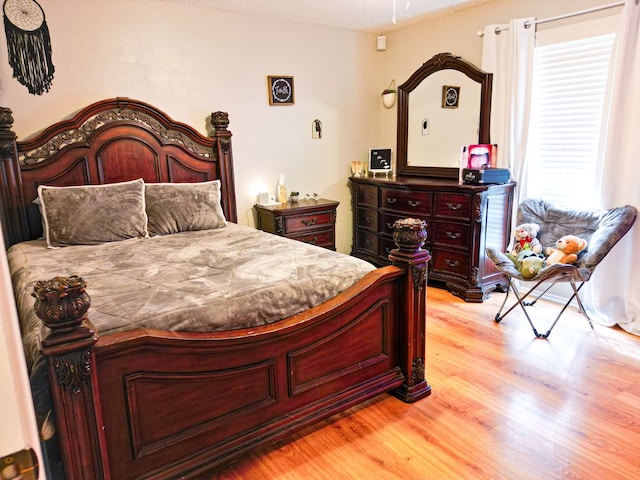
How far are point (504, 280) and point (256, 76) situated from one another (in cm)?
281

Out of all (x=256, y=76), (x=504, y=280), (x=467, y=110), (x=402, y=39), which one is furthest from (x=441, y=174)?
(x=256, y=76)

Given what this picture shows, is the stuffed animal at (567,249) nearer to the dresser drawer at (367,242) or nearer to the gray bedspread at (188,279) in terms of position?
the gray bedspread at (188,279)

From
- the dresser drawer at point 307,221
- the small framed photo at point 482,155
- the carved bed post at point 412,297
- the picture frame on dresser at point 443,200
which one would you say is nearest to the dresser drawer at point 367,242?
the picture frame on dresser at point 443,200

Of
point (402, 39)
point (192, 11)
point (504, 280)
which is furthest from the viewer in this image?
point (402, 39)

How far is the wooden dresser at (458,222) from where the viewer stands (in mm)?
3588

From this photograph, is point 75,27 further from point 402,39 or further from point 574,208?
point 574,208

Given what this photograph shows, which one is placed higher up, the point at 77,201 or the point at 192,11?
the point at 192,11

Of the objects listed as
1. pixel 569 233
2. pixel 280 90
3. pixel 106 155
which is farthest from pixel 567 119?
pixel 106 155

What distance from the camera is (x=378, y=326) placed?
7.18 ft

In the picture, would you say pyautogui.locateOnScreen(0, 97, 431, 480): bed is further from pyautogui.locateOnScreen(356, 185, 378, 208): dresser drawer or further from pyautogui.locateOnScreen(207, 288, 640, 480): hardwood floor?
pyautogui.locateOnScreen(356, 185, 378, 208): dresser drawer

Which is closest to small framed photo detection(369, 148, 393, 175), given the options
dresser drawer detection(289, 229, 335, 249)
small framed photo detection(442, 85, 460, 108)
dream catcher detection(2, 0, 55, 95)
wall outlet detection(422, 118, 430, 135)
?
wall outlet detection(422, 118, 430, 135)

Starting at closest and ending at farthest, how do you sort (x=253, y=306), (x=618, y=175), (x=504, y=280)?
(x=253, y=306)
(x=618, y=175)
(x=504, y=280)

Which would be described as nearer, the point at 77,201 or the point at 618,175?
the point at 77,201

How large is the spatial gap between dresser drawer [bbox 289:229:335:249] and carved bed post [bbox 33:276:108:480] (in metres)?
2.74
